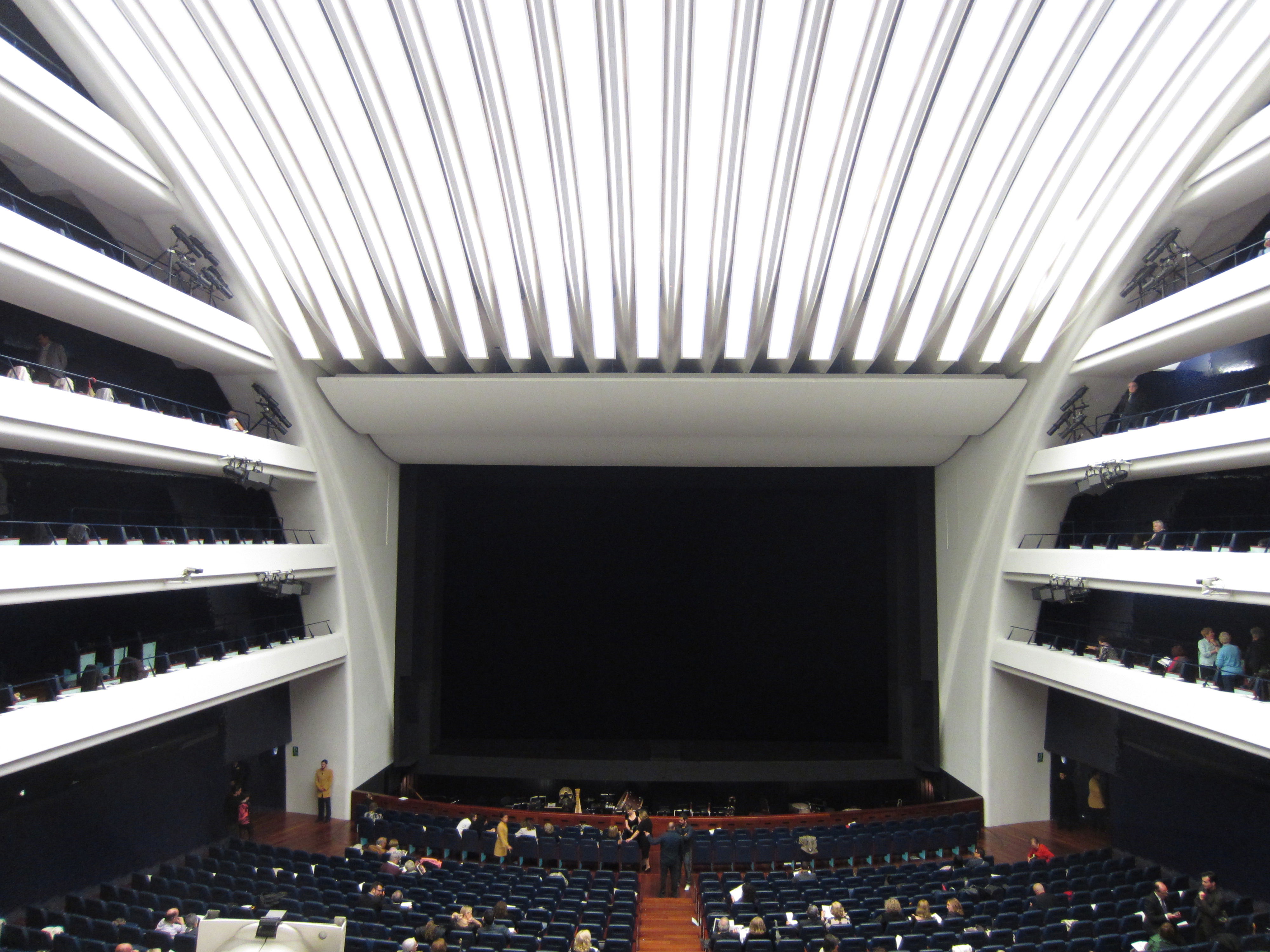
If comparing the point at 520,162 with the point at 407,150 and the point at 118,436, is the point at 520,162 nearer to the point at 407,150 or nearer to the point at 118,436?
the point at 407,150

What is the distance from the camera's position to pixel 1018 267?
45.5 feet

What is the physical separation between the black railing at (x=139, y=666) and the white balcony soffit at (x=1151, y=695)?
1619cm

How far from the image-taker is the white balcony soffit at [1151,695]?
10.7 metres

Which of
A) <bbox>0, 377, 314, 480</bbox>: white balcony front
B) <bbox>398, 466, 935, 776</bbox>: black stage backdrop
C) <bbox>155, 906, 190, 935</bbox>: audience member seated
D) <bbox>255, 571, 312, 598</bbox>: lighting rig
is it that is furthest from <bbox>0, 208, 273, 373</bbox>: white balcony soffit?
<bbox>155, 906, 190, 935</bbox>: audience member seated

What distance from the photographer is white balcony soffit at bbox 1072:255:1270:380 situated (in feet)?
38.6

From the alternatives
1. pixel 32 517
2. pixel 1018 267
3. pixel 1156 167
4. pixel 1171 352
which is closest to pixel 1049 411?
pixel 1171 352

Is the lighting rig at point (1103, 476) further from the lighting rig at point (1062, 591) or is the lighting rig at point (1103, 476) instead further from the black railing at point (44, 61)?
the black railing at point (44, 61)

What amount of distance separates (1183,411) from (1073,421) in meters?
1.97

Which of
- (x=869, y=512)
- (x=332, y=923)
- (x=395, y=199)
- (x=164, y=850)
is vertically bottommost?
(x=164, y=850)

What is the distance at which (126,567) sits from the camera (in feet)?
40.0

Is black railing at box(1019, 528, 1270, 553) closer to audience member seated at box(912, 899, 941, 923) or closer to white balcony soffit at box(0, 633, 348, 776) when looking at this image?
audience member seated at box(912, 899, 941, 923)

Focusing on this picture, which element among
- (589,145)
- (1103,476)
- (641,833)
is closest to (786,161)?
(589,145)

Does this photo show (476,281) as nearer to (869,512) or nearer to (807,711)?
(869,512)

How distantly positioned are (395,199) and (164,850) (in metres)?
13.5
